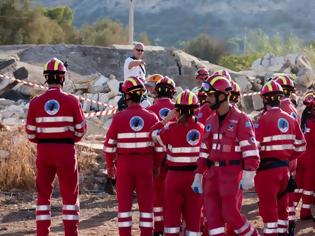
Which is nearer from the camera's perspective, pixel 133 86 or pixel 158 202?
pixel 133 86

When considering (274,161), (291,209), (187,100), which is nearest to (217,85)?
(187,100)

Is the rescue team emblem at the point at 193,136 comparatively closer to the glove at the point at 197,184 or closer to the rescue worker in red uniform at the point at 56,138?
the glove at the point at 197,184

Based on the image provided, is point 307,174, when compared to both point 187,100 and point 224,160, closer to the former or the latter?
point 187,100

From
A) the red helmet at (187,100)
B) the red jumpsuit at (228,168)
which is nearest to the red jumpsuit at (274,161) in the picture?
the red jumpsuit at (228,168)

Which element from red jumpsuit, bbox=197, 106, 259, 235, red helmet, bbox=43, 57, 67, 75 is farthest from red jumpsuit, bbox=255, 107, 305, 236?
red helmet, bbox=43, 57, 67, 75

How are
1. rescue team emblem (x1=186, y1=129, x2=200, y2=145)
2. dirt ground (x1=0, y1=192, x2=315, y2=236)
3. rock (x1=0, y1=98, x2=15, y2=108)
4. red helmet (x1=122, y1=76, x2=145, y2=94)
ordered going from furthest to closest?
rock (x1=0, y1=98, x2=15, y2=108)
dirt ground (x1=0, y1=192, x2=315, y2=236)
red helmet (x1=122, y1=76, x2=145, y2=94)
rescue team emblem (x1=186, y1=129, x2=200, y2=145)

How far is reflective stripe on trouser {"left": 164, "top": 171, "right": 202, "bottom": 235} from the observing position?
875cm

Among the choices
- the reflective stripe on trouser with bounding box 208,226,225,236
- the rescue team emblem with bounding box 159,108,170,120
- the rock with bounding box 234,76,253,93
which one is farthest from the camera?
the rock with bounding box 234,76,253,93

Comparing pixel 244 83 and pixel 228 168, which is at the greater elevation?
pixel 244 83

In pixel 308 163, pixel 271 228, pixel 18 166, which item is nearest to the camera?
pixel 271 228

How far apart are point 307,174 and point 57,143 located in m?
4.39

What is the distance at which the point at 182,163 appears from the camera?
8.86 metres

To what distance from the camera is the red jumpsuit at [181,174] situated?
876 centimetres

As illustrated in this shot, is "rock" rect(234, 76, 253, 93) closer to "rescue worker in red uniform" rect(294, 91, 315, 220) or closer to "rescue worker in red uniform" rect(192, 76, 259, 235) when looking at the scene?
"rescue worker in red uniform" rect(294, 91, 315, 220)
